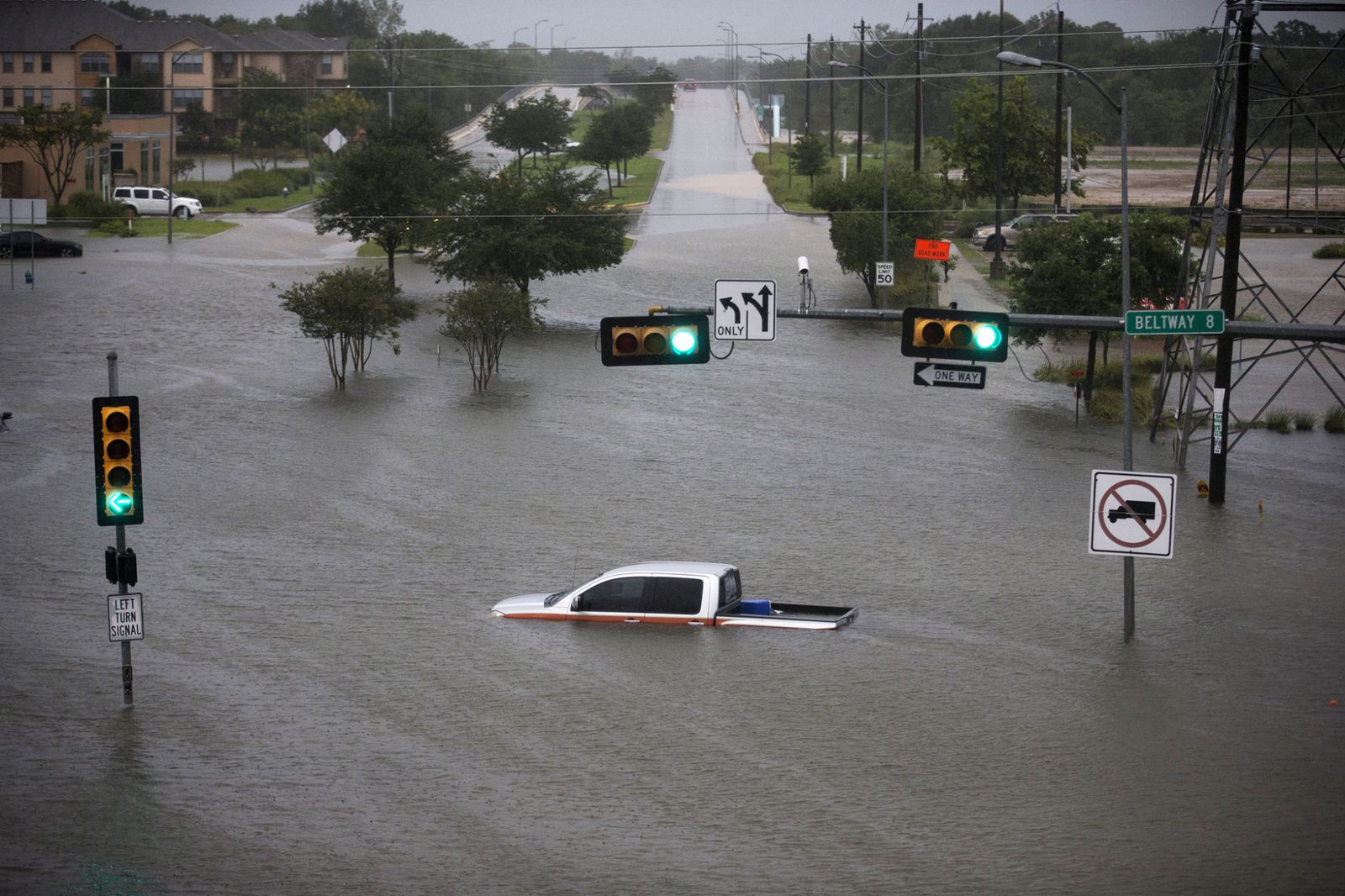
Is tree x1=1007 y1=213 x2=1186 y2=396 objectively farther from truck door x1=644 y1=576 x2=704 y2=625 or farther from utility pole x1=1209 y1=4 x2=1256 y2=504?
truck door x1=644 y1=576 x2=704 y2=625

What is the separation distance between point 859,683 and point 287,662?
26.2 feet

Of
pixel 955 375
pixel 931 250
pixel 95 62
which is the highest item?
pixel 95 62

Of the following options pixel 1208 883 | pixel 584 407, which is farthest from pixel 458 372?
pixel 1208 883

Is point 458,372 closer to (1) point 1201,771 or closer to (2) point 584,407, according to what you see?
(2) point 584,407

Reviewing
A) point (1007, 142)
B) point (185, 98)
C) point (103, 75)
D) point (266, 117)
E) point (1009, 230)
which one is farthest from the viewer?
point (185, 98)

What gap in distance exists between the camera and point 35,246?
65562mm

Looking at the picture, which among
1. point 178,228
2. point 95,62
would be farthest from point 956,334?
Result: point 95,62

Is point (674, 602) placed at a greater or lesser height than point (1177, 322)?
lesser

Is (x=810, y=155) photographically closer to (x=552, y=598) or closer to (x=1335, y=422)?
(x=1335, y=422)

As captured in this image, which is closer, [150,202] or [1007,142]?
[1007,142]

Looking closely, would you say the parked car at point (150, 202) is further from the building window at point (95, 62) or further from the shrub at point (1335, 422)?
the shrub at point (1335, 422)

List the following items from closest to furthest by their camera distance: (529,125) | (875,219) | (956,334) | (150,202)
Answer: (956,334) < (875,219) < (150,202) < (529,125)

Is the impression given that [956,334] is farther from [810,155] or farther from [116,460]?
[810,155]

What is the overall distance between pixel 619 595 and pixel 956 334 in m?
7.20
